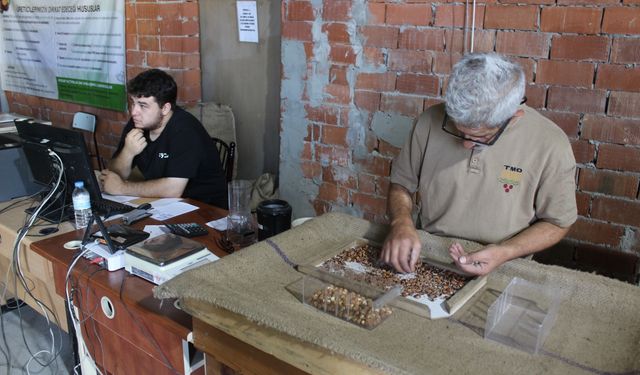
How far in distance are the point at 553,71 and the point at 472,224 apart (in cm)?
67

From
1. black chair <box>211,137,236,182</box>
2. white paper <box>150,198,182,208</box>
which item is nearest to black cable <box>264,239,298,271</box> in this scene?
white paper <box>150,198,182,208</box>

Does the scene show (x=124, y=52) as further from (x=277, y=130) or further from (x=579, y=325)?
(x=579, y=325)

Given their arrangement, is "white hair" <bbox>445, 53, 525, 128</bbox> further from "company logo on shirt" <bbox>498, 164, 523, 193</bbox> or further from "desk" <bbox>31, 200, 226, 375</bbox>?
"desk" <bbox>31, 200, 226, 375</bbox>

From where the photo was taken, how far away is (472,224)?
5.31 feet

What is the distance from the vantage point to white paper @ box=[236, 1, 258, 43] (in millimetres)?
2874

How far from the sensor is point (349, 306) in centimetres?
101

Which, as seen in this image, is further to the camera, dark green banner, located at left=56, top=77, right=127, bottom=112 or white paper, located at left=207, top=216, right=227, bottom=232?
dark green banner, located at left=56, top=77, right=127, bottom=112

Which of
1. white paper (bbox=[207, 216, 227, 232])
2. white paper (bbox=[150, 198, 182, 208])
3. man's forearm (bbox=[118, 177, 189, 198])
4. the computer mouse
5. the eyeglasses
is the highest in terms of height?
the eyeglasses

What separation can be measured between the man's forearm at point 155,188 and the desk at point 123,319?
47 cm

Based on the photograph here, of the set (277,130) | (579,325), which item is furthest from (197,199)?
(579,325)

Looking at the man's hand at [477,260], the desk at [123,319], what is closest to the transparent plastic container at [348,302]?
the man's hand at [477,260]

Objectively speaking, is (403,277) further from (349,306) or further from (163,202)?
(163,202)

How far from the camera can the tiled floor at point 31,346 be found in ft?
7.36

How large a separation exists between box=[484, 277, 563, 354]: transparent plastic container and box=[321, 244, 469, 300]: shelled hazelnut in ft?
0.40
